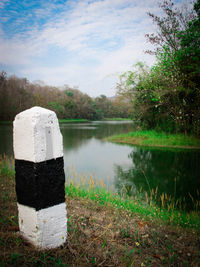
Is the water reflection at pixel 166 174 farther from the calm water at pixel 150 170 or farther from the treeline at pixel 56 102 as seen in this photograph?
the treeline at pixel 56 102

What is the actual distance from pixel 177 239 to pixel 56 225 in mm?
1370

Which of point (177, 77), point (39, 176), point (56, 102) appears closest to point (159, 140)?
point (177, 77)

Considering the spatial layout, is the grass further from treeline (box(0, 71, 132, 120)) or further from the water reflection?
treeline (box(0, 71, 132, 120))

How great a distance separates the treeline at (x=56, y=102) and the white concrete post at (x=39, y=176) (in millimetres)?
8902

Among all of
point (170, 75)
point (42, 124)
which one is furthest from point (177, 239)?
point (170, 75)

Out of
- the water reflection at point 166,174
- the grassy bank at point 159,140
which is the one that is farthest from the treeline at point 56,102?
the water reflection at point 166,174

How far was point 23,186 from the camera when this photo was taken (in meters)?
1.34

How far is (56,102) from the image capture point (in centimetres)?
3017

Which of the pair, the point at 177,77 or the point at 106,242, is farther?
the point at 177,77

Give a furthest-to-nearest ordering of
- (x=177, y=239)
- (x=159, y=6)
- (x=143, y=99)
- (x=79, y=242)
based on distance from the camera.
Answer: (x=143, y=99)
(x=159, y=6)
(x=177, y=239)
(x=79, y=242)

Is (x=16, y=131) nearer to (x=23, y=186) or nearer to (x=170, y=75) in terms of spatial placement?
(x=23, y=186)

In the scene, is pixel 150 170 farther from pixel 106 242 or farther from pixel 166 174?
pixel 106 242

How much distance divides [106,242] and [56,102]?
98.3 feet

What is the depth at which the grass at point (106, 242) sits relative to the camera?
1332mm
